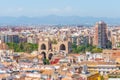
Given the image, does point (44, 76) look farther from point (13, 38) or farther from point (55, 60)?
point (13, 38)

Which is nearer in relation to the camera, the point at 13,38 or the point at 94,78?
the point at 94,78

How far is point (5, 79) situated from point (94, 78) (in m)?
4.13

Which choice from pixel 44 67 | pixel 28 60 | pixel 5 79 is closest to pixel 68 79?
pixel 5 79

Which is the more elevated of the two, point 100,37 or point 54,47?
point 54,47

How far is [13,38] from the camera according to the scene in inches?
2936

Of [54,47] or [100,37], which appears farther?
[100,37]

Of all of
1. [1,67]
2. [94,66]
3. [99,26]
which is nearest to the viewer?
[1,67]

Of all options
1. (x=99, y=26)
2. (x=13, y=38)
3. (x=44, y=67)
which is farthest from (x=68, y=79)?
(x=13, y=38)

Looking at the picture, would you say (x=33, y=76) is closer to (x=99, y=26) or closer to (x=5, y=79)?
(x=5, y=79)

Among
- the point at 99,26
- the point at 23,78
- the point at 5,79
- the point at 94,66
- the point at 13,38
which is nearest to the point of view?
the point at 5,79

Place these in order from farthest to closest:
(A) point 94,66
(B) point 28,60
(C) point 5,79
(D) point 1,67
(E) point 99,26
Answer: (E) point 99,26 < (B) point 28,60 < (A) point 94,66 < (D) point 1,67 < (C) point 5,79

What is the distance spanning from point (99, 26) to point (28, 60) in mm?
29635

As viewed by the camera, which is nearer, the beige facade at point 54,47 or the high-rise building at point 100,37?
the beige facade at point 54,47

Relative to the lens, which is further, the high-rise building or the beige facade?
the high-rise building
